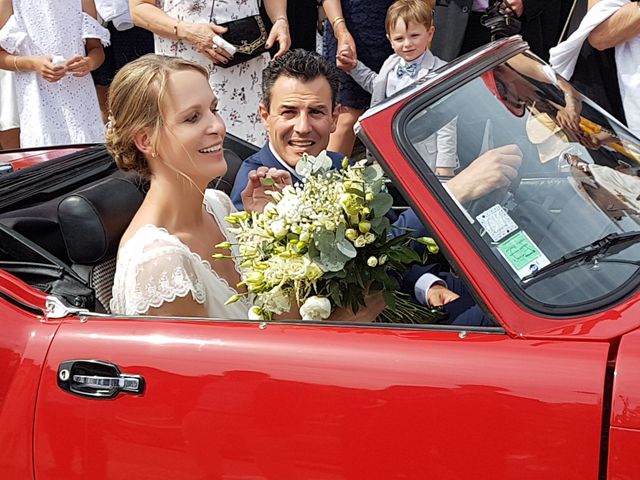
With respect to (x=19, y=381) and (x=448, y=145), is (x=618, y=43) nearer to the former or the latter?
(x=448, y=145)

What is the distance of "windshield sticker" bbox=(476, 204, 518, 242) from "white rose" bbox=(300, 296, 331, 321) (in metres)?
0.44

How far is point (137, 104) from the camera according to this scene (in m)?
2.80

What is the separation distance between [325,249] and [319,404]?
48 centimetres

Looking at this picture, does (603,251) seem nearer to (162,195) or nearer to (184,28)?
(162,195)

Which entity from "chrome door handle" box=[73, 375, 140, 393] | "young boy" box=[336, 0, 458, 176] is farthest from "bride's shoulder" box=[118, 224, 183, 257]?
"young boy" box=[336, 0, 458, 176]

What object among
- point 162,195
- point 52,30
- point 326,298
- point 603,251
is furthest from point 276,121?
point 52,30

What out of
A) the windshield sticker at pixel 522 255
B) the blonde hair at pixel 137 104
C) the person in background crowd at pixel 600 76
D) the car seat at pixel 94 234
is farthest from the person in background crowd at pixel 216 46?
the windshield sticker at pixel 522 255

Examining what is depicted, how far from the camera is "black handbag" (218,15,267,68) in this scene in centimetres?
453

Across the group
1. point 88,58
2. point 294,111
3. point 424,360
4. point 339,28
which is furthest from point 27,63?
point 424,360

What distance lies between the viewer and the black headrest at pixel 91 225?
276 centimetres

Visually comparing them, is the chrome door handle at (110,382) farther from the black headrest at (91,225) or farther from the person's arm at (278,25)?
the person's arm at (278,25)

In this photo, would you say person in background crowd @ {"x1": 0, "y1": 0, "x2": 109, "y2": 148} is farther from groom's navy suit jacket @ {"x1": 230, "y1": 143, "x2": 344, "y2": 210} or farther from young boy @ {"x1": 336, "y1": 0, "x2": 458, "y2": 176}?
groom's navy suit jacket @ {"x1": 230, "y1": 143, "x2": 344, "y2": 210}

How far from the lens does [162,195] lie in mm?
2826

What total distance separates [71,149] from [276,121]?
4.24ft
